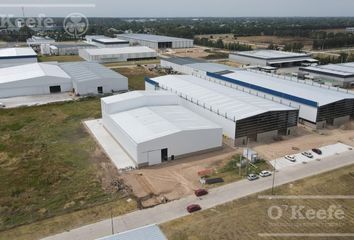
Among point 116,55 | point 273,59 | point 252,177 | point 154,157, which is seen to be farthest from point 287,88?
point 116,55

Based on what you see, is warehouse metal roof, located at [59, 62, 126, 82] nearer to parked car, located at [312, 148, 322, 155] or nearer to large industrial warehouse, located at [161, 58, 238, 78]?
large industrial warehouse, located at [161, 58, 238, 78]

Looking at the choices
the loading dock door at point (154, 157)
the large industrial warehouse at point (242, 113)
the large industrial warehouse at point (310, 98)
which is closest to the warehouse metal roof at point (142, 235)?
the loading dock door at point (154, 157)

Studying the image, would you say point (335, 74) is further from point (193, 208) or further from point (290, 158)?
point (193, 208)

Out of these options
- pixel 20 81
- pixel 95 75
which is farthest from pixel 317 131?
pixel 20 81

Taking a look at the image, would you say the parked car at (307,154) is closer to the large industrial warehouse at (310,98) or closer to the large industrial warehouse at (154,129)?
the large industrial warehouse at (154,129)

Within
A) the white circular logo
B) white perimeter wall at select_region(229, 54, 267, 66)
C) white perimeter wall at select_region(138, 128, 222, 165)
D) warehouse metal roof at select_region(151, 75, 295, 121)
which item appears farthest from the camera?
the white circular logo

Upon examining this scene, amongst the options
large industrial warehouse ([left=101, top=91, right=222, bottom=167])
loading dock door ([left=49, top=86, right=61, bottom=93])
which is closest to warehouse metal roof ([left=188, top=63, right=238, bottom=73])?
large industrial warehouse ([left=101, top=91, right=222, bottom=167])

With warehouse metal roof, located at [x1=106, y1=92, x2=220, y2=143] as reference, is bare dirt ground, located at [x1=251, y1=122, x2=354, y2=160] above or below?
below
